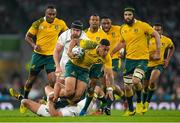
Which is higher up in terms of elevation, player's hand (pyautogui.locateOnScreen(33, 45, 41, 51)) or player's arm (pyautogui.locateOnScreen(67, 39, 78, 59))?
player's arm (pyautogui.locateOnScreen(67, 39, 78, 59))

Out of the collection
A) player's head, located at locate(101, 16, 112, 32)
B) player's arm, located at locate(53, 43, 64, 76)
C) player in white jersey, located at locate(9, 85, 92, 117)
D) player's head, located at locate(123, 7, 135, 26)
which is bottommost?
player in white jersey, located at locate(9, 85, 92, 117)

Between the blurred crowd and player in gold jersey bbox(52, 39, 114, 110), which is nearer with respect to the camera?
player in gold jersey bbox(52, 39, 114, 110)

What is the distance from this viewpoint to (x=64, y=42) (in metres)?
21.1

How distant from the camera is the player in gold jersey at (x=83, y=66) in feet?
65.1

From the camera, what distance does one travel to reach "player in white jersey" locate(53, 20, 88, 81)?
20.1m

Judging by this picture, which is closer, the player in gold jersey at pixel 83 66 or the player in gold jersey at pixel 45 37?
the player in gold jersey at pixel 83 66

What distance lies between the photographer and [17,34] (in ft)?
124

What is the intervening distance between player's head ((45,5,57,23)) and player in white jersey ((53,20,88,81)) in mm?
1506

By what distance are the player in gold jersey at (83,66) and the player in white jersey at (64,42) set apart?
0.27 meters

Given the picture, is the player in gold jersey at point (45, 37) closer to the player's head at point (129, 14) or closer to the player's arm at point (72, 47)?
the player's head at point (129, 14)

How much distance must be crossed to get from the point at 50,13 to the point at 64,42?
79.1 inches

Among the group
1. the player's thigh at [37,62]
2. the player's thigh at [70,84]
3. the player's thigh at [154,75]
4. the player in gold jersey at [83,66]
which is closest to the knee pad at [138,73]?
the player in gold jersey at [83,66]

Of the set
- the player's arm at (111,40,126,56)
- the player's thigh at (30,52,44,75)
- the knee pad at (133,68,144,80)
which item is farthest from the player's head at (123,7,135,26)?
the player's thigh at (30,52,44,75)

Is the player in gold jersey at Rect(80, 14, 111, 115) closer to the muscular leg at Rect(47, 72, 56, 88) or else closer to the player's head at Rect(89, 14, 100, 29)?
the player's head at Rect(89, 14, 100, 29)
